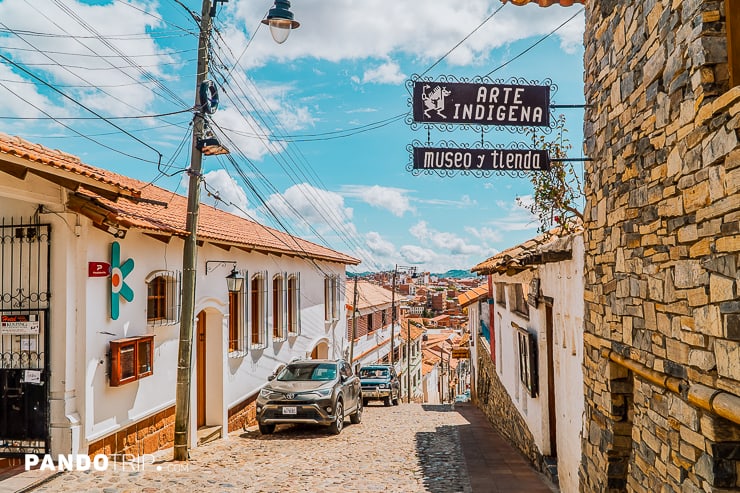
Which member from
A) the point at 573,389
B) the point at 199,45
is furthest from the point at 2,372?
the point at 573,389

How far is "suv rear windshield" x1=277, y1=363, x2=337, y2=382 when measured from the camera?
12406mm

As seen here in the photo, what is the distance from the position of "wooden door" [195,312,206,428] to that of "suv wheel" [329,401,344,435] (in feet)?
9.24

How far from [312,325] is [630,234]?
54.1 feet

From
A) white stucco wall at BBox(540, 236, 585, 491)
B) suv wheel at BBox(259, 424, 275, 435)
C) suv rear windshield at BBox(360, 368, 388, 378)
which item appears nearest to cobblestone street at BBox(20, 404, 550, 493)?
suv wheel at BBox(259, 424, 275, 435)

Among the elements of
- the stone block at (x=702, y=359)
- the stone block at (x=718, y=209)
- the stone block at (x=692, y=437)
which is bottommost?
the stone block at (x=692, y=437)

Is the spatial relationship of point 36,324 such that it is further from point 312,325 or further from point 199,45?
point 312,325

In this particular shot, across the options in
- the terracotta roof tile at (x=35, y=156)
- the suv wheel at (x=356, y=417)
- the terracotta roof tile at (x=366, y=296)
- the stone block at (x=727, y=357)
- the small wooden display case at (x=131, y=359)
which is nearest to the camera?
the stone block at (x=727, y=357)

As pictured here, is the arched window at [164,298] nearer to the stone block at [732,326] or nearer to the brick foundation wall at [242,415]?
the brick foundation wall at [242,415]

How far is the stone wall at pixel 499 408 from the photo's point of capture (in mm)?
9758

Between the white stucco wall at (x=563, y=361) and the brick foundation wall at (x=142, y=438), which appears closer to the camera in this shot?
the white stucco wall at (x=563, y=361)

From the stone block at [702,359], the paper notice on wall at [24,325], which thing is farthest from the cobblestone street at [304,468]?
the stone block at [702,359]

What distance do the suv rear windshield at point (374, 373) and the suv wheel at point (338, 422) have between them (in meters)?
11.6

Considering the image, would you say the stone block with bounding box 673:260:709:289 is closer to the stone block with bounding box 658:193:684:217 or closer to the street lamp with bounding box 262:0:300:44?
the stone block with bounding box 658:193:684:217

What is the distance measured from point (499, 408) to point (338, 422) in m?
4.83
